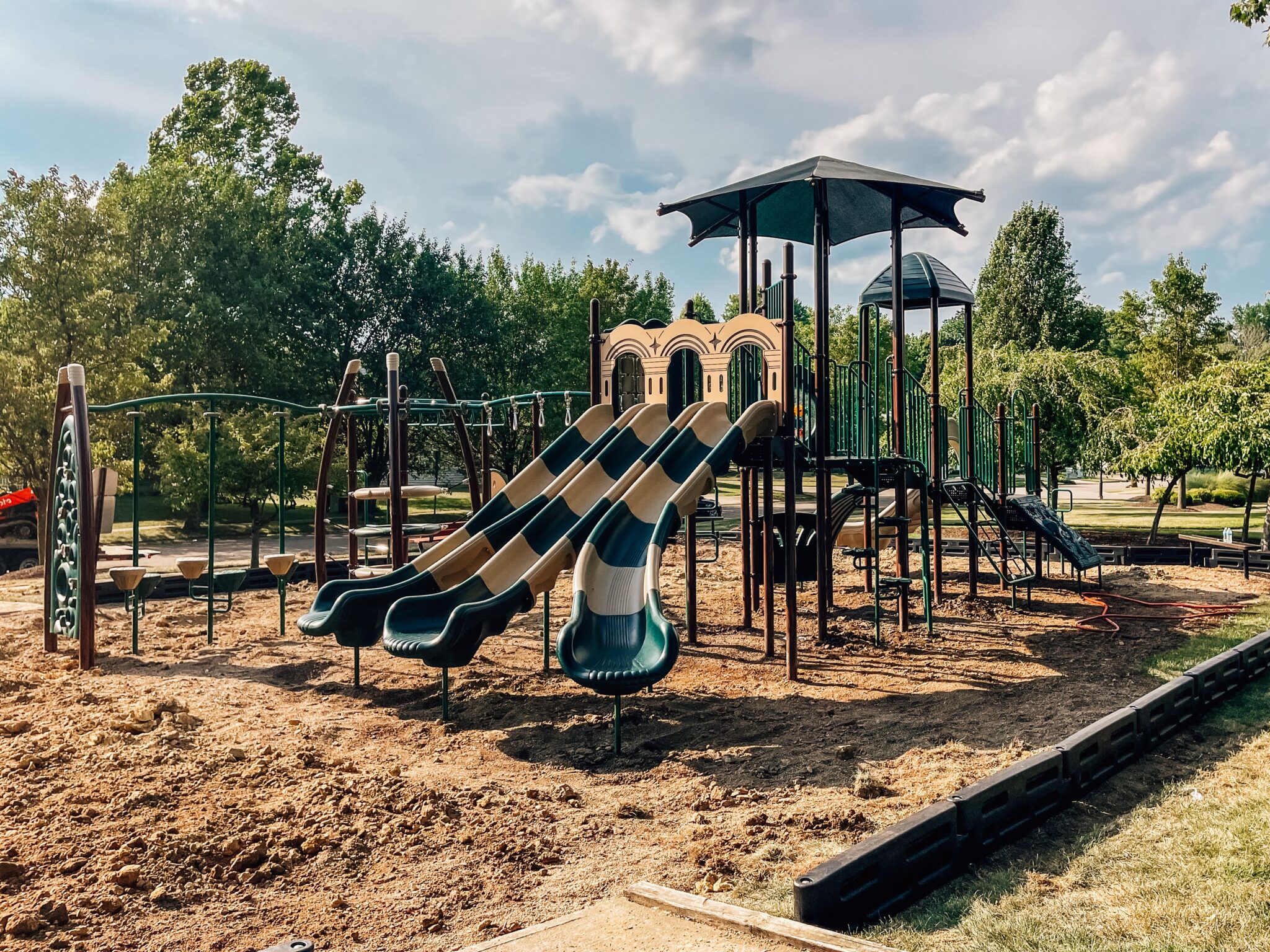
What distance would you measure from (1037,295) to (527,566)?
127 ft

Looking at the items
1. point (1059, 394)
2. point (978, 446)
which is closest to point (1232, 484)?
point (1059, 394)

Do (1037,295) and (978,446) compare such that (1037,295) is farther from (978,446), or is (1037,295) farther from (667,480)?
(667,480)

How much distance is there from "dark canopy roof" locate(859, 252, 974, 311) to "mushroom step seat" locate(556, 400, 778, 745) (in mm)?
6055

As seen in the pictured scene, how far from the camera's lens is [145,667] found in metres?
10.0

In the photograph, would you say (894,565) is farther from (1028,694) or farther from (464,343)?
(464,343)

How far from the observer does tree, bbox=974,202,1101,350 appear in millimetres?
41812

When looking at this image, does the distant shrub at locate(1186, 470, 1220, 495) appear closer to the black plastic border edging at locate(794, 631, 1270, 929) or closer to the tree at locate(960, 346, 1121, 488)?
the tree at locate(960, 346, 1121, 488)

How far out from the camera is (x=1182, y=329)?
32.4 meters

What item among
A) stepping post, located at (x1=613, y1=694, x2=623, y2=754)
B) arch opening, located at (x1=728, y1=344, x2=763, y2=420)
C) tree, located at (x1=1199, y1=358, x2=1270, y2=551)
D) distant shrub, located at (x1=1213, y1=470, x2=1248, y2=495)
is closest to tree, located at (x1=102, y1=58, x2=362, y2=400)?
arch opening, located at (x1=728, y1=344, x2=763, y2=420)

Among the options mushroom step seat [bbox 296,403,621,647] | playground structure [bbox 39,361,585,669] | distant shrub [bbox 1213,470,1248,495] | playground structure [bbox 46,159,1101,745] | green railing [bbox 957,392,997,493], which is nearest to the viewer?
playground structure [bbox 46,159,1101,745]

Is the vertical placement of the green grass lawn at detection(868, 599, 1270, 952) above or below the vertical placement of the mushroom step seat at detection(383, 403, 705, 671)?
below

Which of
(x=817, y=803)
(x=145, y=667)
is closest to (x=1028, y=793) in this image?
(x=817, y=803)

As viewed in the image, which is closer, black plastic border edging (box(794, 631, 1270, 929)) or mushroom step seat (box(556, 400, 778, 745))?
black plastic border edging (box(794, 631, 1270, 929))

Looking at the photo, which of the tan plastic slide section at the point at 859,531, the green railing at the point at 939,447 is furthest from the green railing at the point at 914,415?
the tan plastic slide section at the point at 859,531
